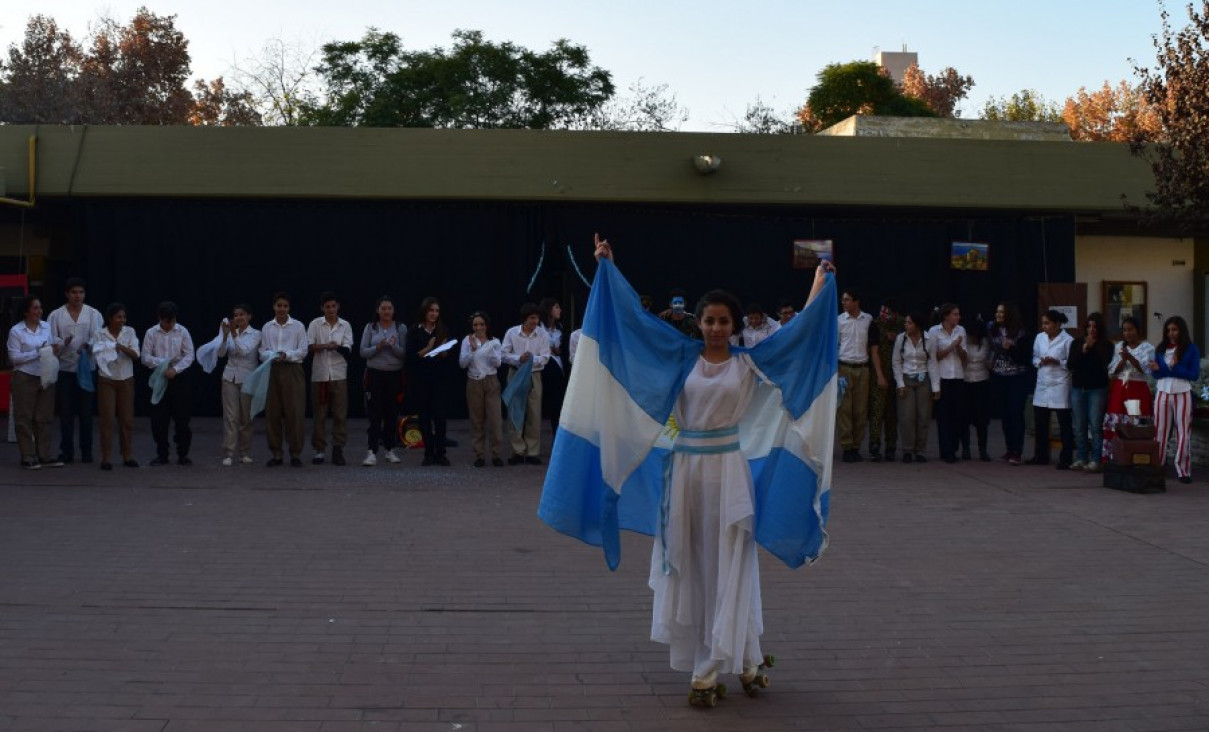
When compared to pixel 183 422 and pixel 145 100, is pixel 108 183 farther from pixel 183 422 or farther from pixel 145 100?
pixel 145 100

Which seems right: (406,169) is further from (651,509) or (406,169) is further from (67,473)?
(651,509)

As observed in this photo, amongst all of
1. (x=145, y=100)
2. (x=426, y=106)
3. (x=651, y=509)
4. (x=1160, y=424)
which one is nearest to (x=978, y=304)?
(x=1160, y=424)

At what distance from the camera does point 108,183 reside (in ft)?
62.2

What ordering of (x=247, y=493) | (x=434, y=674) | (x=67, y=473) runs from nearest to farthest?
(x=434, y=674), (x=247, y=493), (x=67, y=473)

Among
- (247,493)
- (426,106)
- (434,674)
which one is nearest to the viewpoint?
(434,674)

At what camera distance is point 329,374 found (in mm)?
14609

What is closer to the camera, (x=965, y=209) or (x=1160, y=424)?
(x=1160, y=424)

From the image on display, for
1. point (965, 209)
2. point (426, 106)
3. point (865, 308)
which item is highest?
point (426, 106)

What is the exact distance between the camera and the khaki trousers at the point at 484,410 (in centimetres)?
1466

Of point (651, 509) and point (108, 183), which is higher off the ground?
point (108, 183)

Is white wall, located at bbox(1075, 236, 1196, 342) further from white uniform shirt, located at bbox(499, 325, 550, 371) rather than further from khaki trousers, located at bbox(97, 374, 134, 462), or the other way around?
khaki trousers, located at bbox(97, 374, 134, 462)

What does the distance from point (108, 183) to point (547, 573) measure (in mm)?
12727

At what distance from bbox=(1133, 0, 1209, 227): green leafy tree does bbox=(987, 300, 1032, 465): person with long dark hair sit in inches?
124

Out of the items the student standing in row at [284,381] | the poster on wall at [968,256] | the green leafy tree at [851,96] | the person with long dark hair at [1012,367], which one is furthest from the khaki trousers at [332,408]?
the green leafy tree at [851,96]
